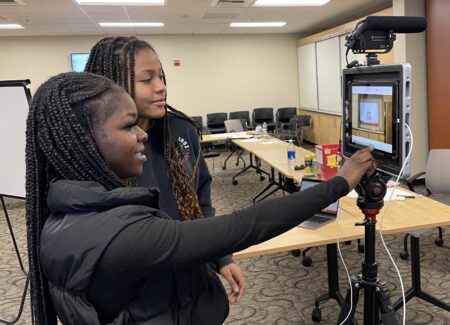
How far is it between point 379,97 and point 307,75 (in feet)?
26.2

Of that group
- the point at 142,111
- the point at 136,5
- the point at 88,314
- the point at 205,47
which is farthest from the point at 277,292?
the point at 205,47

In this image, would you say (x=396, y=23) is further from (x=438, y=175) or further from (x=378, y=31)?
(x=438, y=175)

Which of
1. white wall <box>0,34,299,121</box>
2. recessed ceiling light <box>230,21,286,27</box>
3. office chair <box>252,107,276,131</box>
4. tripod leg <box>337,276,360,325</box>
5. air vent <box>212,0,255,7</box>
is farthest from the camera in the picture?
office chair <box>252,107,276,131</box>

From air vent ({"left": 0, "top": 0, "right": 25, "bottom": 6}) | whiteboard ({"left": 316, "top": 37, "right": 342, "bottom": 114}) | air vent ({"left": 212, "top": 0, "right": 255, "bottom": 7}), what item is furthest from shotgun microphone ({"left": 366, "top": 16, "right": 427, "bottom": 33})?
whiteboard ({"left": 316, "top": 37, "right": 342, "bottom": 114})

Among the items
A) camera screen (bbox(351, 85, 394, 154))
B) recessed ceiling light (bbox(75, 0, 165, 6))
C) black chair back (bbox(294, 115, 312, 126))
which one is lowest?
black chair back (bbox(294, 115, 312, 126))

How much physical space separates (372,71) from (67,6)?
17.7ft

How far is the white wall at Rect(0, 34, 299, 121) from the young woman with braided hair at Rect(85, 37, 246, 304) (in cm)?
773

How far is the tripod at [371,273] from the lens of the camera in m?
1.17

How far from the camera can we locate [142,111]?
1.17 meters

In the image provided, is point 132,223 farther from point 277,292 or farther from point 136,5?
point 136,5

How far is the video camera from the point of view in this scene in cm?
112

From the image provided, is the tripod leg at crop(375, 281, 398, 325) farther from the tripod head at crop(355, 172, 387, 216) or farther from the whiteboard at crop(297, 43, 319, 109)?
the whiteboard at crop(297, 43, 319, 109)

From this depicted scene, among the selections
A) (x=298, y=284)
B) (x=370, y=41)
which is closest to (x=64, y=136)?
(x=370, y=41)

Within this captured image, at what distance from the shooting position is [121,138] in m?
0.78
